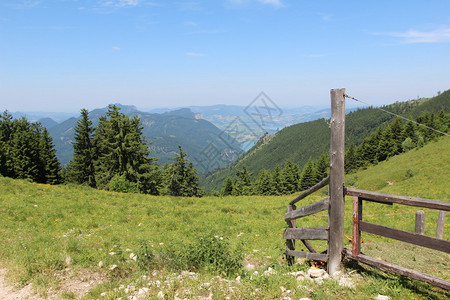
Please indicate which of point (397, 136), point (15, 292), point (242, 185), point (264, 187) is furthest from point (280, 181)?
point (15, 292)

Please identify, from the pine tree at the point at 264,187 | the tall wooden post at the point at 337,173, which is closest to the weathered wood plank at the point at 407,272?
the tall wooden post at the point at 337,173

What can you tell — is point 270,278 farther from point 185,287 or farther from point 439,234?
point 439,234

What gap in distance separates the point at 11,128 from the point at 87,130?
88.5 feet

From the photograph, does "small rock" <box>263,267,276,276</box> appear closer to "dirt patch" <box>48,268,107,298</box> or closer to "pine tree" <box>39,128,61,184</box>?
"dirt patch" <box>48,268,107,298</box>

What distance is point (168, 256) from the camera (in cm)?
671

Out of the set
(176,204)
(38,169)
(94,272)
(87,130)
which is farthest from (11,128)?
(94,272)

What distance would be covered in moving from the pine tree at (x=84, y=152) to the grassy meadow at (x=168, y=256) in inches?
1042

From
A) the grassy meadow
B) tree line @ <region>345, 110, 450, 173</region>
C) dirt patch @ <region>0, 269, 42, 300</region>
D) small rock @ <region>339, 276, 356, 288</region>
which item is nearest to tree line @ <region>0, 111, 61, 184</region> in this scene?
the grassy meadow

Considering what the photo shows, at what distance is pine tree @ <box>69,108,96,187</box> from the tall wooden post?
40.9 metres

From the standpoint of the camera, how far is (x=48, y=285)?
5512 mm

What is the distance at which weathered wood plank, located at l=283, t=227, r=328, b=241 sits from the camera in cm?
566

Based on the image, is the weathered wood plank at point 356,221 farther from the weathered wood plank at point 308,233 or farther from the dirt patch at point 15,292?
the dirt patch at point 15,292

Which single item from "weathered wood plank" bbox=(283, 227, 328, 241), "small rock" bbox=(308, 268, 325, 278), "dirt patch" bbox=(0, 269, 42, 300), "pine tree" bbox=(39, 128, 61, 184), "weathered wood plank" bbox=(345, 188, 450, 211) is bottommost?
"pine tree" bbox=(39, 128, 61, 184)

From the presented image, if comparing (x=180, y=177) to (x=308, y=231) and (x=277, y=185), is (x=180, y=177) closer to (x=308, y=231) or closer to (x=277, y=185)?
(x=277, y=185)
